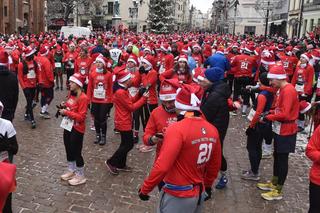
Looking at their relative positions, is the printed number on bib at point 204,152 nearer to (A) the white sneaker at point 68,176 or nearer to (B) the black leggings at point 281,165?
(B) the black leggings at point 281,165

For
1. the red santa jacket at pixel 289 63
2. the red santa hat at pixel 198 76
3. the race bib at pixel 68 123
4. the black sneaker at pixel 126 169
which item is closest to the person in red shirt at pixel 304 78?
the red santa jacket at pixel 289 63

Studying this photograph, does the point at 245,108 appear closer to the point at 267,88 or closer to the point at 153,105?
the point at 153,105

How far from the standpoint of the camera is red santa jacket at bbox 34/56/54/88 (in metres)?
10.9

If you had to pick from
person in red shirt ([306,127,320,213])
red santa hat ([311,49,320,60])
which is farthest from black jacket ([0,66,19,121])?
red santa hat ([311,49,320,60])

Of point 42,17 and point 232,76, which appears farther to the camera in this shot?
point 42,17

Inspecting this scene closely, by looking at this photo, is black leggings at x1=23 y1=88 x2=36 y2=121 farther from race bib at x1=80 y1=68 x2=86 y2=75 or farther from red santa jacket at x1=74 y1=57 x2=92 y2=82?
red santa jacket at x1=74 y1=57 x2=92 y2=82

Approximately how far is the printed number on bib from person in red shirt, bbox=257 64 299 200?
8.12 feet

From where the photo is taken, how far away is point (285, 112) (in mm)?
5836

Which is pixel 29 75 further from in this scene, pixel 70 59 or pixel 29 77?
pixel 70 59

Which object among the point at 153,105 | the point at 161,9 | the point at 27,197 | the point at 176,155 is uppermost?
the point at 161,9

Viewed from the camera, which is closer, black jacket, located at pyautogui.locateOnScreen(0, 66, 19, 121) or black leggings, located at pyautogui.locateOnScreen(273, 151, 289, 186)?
black leggings, located at pyautogui.locateOnScreen(273, 151, 289, 186)

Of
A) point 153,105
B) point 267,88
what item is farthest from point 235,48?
point 267,88

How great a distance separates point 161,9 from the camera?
170 ft

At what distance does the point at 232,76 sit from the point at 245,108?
1.61 meters
